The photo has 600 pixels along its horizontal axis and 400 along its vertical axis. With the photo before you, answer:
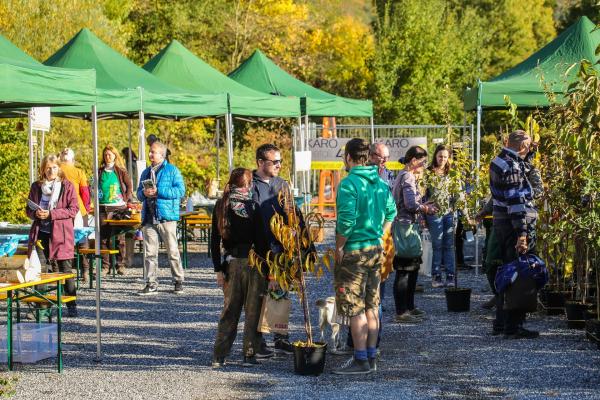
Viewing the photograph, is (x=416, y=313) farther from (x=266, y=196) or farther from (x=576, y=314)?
(x=266, y=196)

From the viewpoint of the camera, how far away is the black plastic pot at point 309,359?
8.45 m

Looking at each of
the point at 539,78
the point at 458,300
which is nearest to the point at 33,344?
the point at 458,300

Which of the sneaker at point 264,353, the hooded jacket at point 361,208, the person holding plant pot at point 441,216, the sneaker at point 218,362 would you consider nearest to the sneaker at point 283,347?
the sneaker at point 264,353

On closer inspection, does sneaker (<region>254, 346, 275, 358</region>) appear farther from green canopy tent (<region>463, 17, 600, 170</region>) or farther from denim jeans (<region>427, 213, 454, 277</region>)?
green canopy tent (<region>463, 17, 600, 170</region>)

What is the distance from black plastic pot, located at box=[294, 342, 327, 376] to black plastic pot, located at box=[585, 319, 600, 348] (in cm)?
256

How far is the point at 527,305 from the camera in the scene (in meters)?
9.98

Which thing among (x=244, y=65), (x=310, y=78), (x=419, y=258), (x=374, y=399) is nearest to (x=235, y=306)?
(x=374, y=399)

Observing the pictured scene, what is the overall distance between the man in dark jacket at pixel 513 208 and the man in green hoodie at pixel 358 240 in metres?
1.88

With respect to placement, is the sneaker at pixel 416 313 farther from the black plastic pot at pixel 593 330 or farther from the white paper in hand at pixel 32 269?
the white paper in hand at pixel 32 269

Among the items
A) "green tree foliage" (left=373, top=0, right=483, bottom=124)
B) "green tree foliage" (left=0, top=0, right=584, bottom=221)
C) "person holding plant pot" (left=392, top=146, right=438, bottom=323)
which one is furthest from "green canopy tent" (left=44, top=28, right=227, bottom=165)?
"green tree foliage" (left=373, top=0, right=483, bottom=124)

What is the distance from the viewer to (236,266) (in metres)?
8.80

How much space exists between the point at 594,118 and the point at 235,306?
320cm

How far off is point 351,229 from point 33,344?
9.94ft

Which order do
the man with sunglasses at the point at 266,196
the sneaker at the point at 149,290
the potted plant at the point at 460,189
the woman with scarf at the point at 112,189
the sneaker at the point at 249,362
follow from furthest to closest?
the woman with scarf at the point at 112,189 → the sneaker at the point at 149,290 → the potted plant at the point at 460,189 → the sneaker at the point at 249,362 → the man with sunglasses at the point at 266,196
